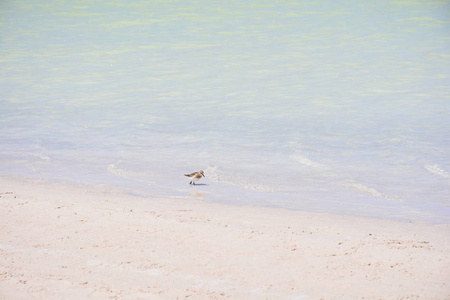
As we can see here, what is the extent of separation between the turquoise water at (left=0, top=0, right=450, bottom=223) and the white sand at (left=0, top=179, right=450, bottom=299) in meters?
1.26

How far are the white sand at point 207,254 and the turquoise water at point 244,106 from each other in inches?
49.8

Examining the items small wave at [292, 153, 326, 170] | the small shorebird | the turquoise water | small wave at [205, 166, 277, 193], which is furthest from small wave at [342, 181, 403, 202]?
the small shorebird

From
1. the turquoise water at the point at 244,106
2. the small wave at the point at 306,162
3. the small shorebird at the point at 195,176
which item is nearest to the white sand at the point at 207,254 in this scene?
the turquoise water at the point at 244,106

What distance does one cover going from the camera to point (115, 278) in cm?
621

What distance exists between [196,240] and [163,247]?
15.0 inches

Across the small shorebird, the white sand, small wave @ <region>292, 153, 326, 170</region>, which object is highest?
small wave @ <region>292, 153, 326, 170</region>

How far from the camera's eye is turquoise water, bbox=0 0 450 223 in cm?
1038

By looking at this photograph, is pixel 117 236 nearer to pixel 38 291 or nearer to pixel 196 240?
pixel 196 240

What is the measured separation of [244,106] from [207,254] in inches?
408

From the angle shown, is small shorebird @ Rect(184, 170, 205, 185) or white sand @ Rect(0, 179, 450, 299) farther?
small shorebird @ Rect(184, 170, 205, 185)

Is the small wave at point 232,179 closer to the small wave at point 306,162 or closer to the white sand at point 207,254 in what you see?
the white sand at point 207,254

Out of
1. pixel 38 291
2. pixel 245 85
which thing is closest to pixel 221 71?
pixel 245 85

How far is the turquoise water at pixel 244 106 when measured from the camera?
10.4m

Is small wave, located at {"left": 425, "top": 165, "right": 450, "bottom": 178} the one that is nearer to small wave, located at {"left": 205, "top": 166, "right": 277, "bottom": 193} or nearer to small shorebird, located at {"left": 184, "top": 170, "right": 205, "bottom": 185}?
small wave, located at {"left": 205, "top": 166, "right": 277, "bottom": 193}
